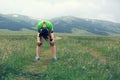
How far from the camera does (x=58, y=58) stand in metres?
17.8

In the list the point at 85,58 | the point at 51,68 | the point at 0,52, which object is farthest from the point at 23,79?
the point at 85,58

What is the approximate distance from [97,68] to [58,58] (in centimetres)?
324

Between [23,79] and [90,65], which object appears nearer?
[23,79]

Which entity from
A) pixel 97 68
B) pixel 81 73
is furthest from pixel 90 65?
pixel 81 73

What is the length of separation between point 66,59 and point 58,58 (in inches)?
27.4

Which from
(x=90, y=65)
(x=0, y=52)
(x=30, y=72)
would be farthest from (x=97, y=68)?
(x=0, y=52)

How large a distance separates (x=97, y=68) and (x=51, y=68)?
2.29 meters

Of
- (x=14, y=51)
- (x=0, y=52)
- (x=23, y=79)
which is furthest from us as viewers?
(x=14, y=51)

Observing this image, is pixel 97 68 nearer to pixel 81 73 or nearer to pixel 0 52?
pixel 81 73

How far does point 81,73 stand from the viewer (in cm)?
1400

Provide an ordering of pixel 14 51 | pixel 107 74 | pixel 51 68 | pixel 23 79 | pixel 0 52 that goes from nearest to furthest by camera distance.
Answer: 1. pixel 23 79
2. pixel 107 74
3. pixel 51 68
4. pixel 0 52
5. pixel 14 51

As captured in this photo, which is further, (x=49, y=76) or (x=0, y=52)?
(x=0, y=52)

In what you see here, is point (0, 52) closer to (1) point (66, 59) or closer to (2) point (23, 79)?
(1) point (66, 59)

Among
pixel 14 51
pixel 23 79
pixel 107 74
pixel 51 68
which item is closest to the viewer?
pixel 23 79
